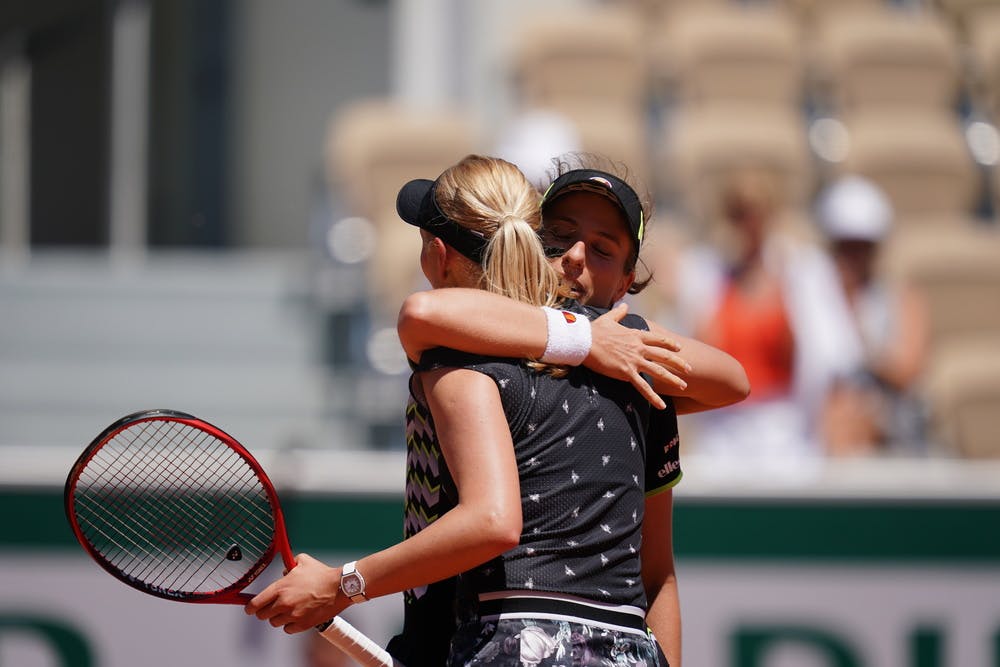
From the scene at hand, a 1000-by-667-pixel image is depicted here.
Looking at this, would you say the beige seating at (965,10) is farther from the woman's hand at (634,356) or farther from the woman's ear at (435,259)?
the woman's ear at (435,259)

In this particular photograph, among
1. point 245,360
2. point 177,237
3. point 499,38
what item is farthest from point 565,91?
point 177,237

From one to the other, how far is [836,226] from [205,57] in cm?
445

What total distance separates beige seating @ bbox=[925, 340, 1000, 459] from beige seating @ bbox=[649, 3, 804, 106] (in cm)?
198

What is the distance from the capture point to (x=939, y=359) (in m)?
5.50

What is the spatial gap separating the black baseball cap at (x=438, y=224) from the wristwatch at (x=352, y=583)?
461 millimetres

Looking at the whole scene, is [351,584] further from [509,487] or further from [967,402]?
[967,402]

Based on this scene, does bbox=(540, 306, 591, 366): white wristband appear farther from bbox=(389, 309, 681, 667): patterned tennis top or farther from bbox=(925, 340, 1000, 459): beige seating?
bbox=(925, 340, 1000, 459): beige seating

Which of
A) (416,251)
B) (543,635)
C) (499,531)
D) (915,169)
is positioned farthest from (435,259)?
(915,169)

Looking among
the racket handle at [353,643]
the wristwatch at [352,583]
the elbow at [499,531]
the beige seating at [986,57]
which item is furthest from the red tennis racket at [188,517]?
the beige seating at [986,57]

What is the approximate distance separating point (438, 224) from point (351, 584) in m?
0.51

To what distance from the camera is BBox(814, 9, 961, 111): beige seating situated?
6914 millimetres

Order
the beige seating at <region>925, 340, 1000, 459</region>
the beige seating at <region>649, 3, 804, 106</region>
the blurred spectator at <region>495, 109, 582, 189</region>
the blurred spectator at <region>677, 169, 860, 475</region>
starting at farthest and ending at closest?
the beige seating at <region>649, 3, 804, 106</region> → the beige seating at <region>925, 340, 1000, 459</region> → the blurred spectator at <region>495, 109, 582, 189</region> → the blurred spectator at <region>677, 169, 860, 475</region>

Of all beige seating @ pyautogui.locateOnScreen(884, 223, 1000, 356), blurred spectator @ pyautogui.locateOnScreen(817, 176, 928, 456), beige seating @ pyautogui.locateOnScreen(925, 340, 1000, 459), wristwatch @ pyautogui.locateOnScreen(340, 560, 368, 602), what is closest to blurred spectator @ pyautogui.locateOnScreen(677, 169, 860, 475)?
blurred spectator @ pyautogui.locateOnScreen(817, 176, 928, 456)

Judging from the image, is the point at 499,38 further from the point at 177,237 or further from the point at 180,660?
the point at 180,660
